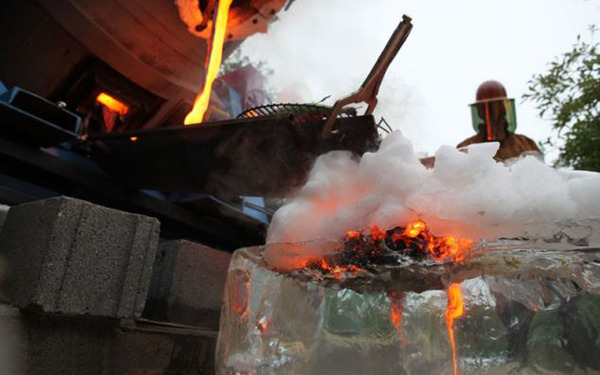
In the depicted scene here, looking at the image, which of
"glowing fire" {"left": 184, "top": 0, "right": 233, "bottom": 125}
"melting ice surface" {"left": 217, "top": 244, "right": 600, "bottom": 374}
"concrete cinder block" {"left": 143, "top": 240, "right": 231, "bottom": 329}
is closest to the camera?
"melting ice surface" {"left": 217, "top": 244, "right": 600, "bottom": 374}

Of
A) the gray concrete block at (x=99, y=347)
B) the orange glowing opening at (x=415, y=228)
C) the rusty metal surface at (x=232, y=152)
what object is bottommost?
the gray concrete block at (x=99, y=347)

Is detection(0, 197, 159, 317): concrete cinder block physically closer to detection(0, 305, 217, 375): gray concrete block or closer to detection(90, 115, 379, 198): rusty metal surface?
detection(0, 305, 217, 375): gray concrete block

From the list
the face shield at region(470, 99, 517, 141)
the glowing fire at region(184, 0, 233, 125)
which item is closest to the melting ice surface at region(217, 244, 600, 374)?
the glowing fire at region(184, 0, 233, 125)

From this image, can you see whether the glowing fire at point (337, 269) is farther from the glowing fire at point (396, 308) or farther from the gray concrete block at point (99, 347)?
the gray concrete block at point (99, 347)

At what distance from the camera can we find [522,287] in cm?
145

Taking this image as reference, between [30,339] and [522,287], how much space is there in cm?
217

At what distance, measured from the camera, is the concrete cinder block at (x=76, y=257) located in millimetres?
2148

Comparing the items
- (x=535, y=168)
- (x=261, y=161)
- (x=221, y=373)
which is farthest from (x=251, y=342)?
(x=261, y=161)

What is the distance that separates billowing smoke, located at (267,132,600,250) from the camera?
1.54 metres

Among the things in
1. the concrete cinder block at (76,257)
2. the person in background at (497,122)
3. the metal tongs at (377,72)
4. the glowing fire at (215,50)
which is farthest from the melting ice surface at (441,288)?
the person in background at (497,122)

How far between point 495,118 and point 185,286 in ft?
13.8

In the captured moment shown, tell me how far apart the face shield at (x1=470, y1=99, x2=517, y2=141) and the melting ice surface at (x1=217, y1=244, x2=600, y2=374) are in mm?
4060

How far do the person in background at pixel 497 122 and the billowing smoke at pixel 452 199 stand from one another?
3374 millimetres

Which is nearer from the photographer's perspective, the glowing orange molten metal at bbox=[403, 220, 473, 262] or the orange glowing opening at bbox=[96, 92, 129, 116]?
the glowing orange molten metal at bbox=[403, 220, 473, 262]
